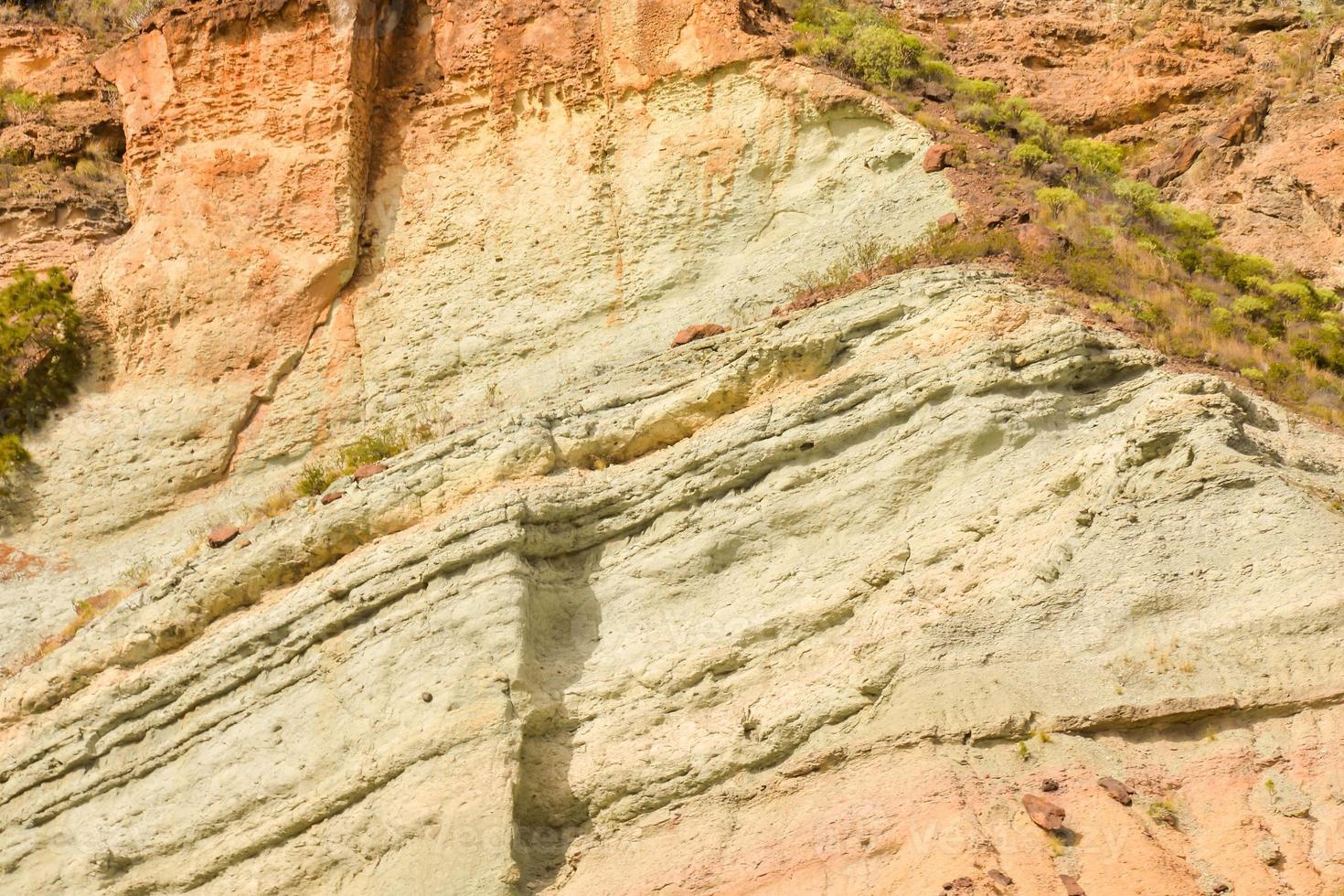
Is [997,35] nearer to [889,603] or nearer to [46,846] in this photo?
[889,603]

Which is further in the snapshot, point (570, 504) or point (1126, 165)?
point (1126, 165)

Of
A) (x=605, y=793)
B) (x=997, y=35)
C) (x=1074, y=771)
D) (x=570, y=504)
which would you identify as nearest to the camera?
(x=1074, y=771)

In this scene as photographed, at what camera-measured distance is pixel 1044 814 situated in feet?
28.5

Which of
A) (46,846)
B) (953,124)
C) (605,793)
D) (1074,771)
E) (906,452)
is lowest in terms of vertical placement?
(46,846)

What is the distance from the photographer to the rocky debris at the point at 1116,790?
8.75m

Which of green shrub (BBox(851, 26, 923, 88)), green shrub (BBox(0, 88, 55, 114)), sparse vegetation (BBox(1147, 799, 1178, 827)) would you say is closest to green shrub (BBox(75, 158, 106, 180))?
green shrub (BBox(0, 88, 55, 114))

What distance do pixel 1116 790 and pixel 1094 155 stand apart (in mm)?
11967

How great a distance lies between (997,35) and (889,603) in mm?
13550

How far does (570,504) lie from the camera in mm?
12008

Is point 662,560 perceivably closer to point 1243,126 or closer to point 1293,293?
point 1293,293

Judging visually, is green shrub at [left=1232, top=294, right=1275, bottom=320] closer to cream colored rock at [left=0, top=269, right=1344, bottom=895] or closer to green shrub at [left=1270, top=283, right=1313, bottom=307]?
green shrub at [left=1270, top=283, right=1313, bottom=307]

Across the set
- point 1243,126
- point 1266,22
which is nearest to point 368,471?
point 1243,126

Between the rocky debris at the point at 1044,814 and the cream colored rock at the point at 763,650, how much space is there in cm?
10

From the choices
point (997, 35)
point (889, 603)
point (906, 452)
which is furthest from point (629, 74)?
point (889, 603)
